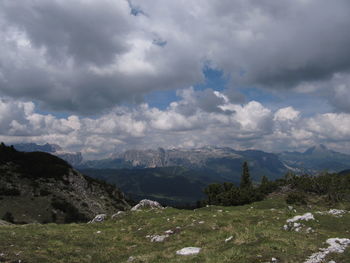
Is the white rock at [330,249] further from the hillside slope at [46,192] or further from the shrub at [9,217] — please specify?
the hillside slope at [46,192]

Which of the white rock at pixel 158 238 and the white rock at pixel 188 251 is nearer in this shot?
the white rock at pixel 188 251

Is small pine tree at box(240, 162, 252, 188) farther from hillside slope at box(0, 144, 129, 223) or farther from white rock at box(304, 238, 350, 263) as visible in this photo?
white rock at box(304, 238, 350, 263)

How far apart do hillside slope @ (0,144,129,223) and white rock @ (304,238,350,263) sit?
71503 mm

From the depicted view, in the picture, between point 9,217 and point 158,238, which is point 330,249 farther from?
point 9,217

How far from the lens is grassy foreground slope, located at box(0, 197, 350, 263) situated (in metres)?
15.6

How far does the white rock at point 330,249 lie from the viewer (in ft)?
45.2

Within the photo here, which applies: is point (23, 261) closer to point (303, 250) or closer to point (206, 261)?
point (206, 261)

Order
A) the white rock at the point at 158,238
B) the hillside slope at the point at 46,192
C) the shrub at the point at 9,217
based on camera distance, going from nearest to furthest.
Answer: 1. the white rock at the point at 158,238
2. the shrub at the point at 9,217
3. the hillside slope at the point at 46,192

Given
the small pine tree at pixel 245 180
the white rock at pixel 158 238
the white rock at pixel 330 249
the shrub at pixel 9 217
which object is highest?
the white rock at pixel 330 249

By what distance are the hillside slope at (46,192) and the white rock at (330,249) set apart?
71.5m

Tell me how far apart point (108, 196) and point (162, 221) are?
294 ft

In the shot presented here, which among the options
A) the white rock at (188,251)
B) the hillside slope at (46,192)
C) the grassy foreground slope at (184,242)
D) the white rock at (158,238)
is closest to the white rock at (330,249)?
the grassy foreground slope at (184,242)

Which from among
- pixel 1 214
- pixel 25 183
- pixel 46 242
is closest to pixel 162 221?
pixel 46 242

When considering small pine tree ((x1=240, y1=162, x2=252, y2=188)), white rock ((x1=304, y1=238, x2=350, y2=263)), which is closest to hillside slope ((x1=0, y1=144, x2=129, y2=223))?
small pine tree ((x1=240, y1=162, x2=252, y2=188))
